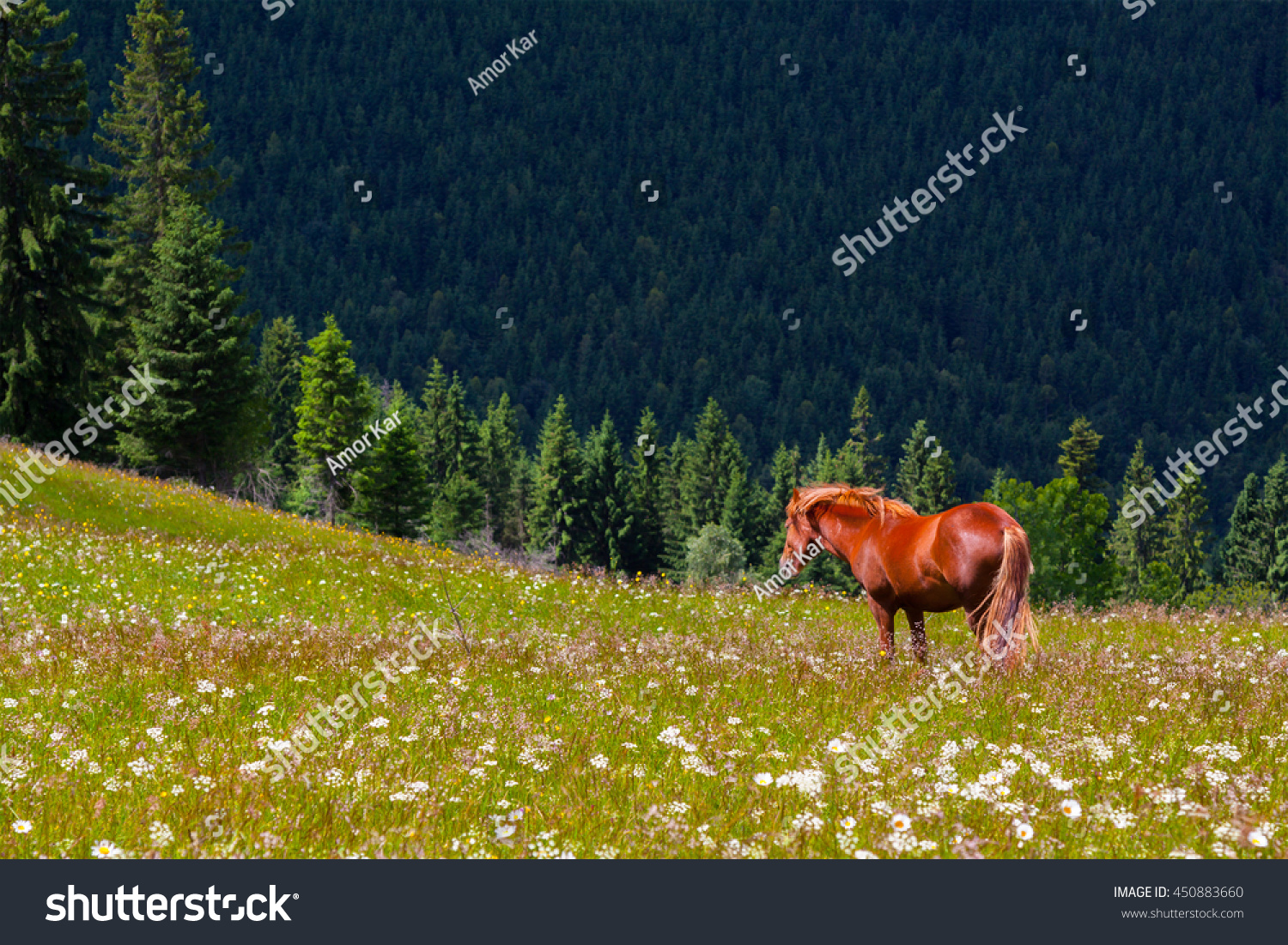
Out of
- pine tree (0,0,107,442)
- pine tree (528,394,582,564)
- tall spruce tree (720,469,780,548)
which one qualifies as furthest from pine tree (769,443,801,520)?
pine tree (0,0,107,442)

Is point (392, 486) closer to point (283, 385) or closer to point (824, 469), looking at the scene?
point (283, 385)

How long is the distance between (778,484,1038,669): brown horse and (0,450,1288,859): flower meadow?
0.49 metres

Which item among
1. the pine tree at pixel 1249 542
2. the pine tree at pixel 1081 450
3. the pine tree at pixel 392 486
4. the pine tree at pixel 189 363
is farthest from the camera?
the pine tree at pixel 1249 542

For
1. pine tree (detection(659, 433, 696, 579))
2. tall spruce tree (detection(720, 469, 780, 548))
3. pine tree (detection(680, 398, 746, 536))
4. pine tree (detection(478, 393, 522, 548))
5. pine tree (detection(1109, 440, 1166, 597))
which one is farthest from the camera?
pine tree (detection(680, 398, 746, 536))

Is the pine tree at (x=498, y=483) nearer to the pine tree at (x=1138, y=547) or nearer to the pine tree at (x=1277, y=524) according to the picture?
the pine tree at (x=1138, y=547)

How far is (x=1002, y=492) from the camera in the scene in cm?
8325

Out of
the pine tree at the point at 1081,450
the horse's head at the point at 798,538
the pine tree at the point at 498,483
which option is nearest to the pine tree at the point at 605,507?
the pine tree at the point at 498,483

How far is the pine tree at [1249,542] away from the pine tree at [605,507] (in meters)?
65.6

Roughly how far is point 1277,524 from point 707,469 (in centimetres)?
6518

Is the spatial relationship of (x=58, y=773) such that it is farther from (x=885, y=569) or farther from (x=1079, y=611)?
(x=1079, y=611)

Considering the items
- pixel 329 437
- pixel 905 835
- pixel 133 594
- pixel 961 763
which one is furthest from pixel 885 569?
pixel 329 437

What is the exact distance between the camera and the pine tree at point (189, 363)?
160 ft

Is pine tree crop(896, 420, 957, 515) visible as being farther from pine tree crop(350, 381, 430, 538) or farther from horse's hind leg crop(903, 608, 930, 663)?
horse's hind leg crop(903, 608, 930, 663)

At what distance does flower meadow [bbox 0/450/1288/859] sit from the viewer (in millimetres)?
4980
